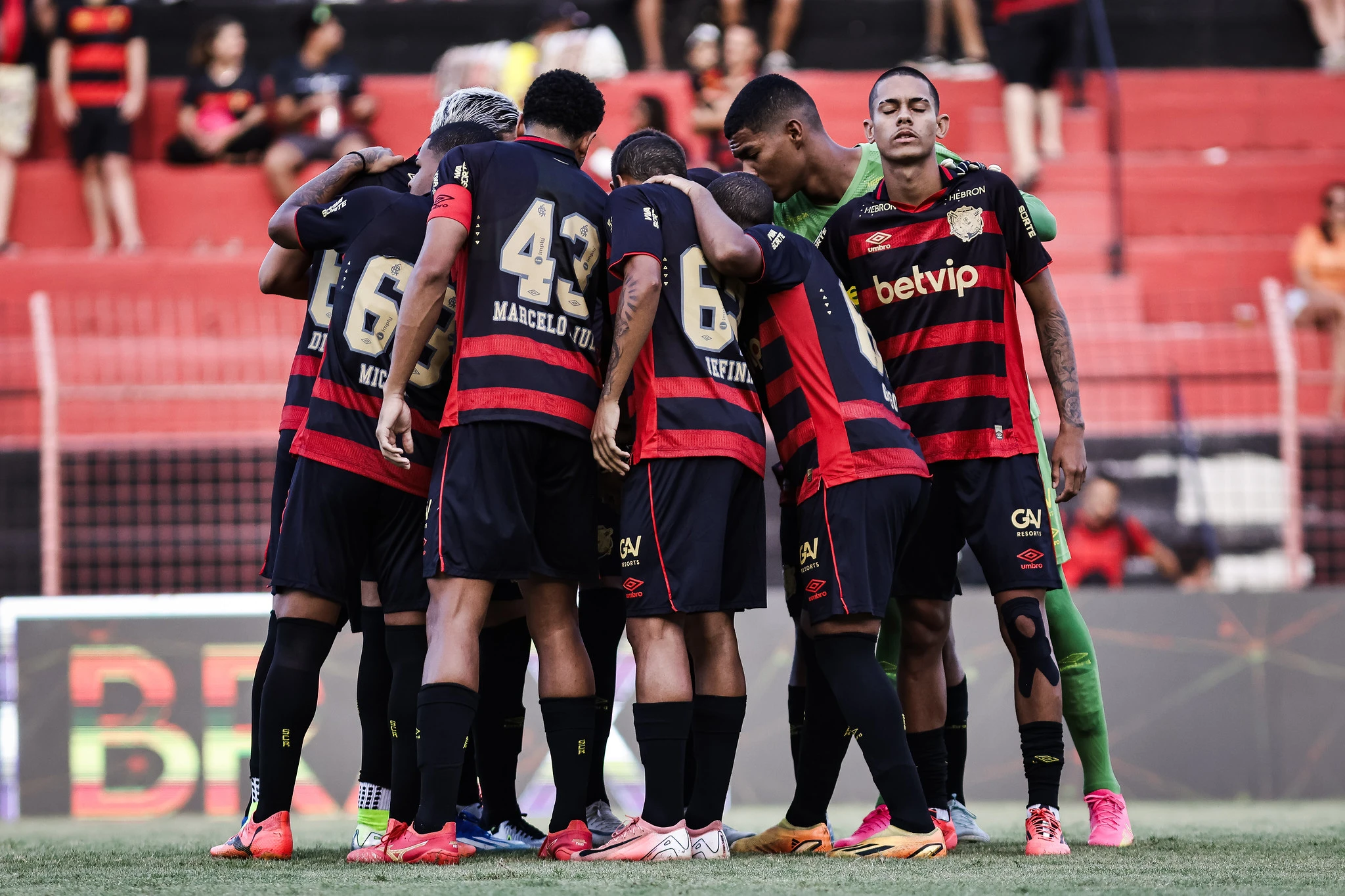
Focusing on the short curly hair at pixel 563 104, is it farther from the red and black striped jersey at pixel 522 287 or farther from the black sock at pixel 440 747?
the black sock at pixel 440 747

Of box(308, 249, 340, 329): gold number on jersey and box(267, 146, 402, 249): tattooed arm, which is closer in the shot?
box(267, 146, 402, 249): tattooed arm

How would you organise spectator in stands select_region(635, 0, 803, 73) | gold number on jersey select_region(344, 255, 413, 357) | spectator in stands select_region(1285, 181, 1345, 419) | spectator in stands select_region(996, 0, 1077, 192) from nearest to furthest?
gold number on jersey select_region(344, 255, 413, 357), spectator in stands select_region(1285, 181, 1345, 419), spectator in stands select_region(996, 0, 1077, 192), spectator in stands select_region(635, 0, 803, 73)

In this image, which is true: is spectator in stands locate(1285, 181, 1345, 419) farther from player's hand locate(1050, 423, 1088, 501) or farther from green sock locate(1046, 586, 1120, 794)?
player's hand locate(1050, 423, 1088, 501)

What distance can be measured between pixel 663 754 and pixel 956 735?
142 cm

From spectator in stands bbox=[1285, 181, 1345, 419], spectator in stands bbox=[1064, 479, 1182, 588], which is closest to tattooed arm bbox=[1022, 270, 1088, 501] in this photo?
spectator in stands bbox=[1064, 479, 1182, 588]

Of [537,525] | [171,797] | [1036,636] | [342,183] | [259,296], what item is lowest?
[171,797]

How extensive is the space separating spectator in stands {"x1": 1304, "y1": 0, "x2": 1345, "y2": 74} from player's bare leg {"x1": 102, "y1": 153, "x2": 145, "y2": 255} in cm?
1105

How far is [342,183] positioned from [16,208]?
950cm

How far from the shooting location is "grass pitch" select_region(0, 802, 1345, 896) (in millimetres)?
3232

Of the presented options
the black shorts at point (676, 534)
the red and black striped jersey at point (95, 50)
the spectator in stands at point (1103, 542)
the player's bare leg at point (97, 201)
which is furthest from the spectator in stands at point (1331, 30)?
Answer: the black shorts at point (676, 534)

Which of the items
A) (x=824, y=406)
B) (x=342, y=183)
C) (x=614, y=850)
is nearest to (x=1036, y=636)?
(x=824, y=406)

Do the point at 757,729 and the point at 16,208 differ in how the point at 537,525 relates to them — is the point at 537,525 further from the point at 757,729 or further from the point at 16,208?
the point at 16,208

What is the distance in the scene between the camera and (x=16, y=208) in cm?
1269

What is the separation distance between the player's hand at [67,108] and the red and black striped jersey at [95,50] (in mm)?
45
